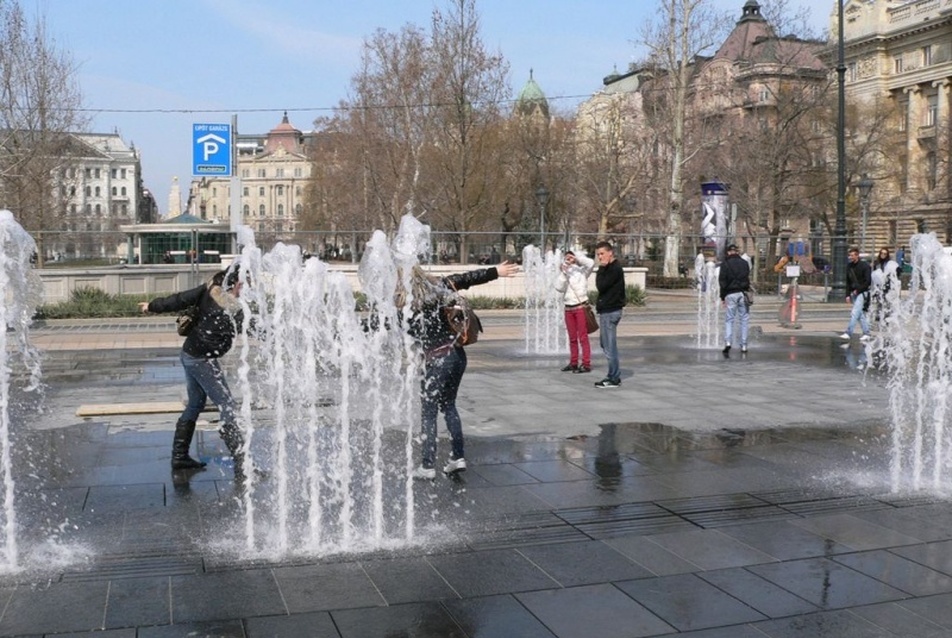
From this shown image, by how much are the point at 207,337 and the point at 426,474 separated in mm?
1917

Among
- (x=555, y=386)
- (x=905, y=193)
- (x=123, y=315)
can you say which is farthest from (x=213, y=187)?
(x=555, y=386)

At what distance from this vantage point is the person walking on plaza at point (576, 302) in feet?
43.2

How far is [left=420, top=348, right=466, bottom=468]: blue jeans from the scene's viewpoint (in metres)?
7.08

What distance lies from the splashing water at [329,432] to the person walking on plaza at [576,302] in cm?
352

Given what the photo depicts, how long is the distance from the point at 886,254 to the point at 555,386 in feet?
34.3

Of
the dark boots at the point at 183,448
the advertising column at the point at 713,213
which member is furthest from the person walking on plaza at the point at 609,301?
the advertising column at the point at 713,213

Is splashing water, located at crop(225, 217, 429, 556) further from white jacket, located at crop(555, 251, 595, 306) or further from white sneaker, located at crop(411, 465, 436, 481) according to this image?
white jacket, located at crop(555, 251, 595, 306)

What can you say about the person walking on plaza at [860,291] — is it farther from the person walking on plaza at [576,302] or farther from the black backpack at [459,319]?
the black backpack at [459,319]

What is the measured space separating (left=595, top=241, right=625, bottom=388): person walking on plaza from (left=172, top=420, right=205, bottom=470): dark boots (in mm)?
5756

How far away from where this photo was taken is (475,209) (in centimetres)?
3975

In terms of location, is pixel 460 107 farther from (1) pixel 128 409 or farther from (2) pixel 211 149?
(1) pixel 128 409

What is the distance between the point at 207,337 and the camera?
7363 millimetres

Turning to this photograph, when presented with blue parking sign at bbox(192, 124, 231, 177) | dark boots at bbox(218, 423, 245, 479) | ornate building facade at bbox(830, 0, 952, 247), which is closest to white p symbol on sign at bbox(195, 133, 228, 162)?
blue parking sign at bbox(192, 124, 231, 177)

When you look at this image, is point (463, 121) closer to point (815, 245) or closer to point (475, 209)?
point (475, 209)
